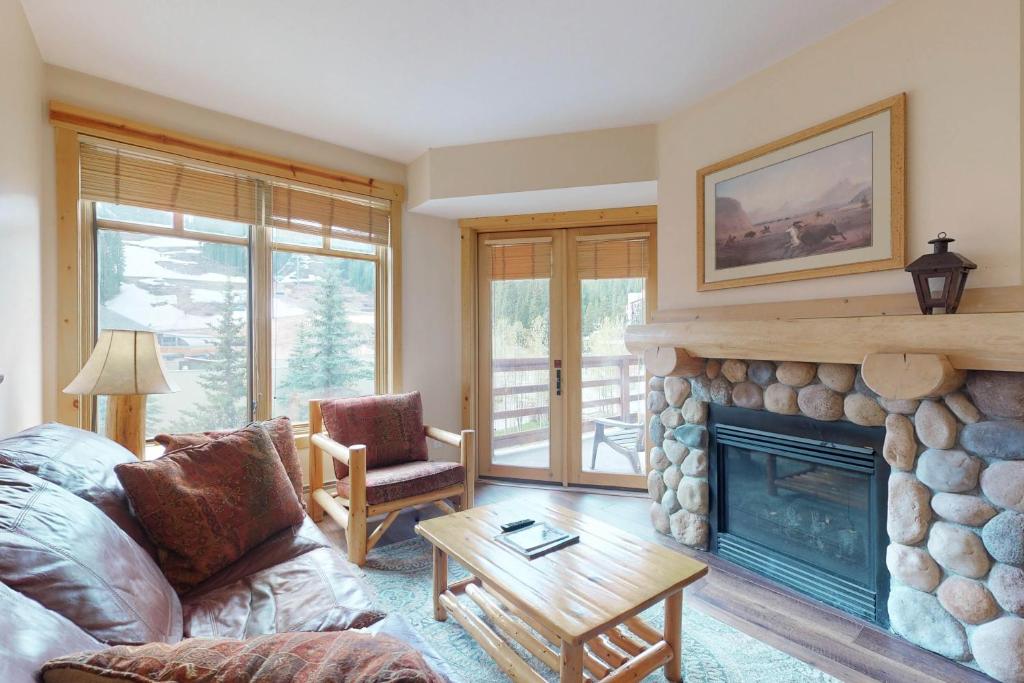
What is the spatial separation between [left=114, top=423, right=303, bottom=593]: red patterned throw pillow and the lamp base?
0.71 meters

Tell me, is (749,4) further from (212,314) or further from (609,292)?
(212,314)

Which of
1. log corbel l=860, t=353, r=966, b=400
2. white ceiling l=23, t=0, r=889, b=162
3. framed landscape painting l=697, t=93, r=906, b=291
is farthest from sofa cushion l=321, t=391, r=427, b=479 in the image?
log corbel l=860, t=353, r=966, b=400

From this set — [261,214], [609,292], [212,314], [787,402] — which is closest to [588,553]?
[787,402]

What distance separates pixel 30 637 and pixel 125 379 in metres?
1.66

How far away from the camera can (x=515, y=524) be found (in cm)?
201

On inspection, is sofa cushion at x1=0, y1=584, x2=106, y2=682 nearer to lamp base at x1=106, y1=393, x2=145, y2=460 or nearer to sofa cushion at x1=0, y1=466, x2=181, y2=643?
sofa cushion at x1=0, y1=466, x2=181, y2=643

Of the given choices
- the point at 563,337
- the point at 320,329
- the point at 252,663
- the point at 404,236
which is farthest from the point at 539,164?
the point at 252,663

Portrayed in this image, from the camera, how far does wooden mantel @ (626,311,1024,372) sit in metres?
1.56

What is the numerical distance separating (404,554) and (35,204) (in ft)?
8.24

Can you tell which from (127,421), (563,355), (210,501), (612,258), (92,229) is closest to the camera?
(210,501)

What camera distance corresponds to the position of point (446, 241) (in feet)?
13.0

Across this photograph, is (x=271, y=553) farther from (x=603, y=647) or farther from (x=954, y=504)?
(x=954, y=504)

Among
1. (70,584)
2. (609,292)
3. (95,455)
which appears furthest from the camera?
(609,292)

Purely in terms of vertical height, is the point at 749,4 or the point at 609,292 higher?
the point at 749,4
